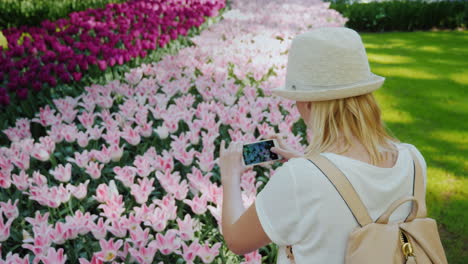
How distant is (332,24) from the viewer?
8102 millimetres

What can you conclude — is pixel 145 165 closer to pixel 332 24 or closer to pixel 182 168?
pixel 182 168

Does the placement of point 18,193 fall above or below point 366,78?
below

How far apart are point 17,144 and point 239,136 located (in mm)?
1440

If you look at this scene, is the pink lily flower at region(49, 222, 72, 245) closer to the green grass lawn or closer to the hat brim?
the hat brim

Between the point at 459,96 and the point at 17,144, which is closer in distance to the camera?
the point at 17,144

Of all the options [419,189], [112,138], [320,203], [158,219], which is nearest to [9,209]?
[158,219]

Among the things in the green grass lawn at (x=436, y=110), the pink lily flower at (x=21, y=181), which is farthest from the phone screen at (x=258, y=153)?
the green grass lawn at (x=436, y=110)

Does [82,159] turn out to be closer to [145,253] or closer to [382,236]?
[145,253]

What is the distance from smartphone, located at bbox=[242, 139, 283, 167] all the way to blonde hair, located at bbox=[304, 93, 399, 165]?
0.47 metres

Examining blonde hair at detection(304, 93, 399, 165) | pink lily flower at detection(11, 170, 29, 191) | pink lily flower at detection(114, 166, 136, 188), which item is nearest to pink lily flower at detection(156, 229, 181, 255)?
pink lily flower at detection(114, 166, 136, 188)

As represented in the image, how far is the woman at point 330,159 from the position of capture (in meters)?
1.42

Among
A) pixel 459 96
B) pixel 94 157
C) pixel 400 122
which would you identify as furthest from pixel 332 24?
pixel 94 157

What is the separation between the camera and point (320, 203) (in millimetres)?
1401

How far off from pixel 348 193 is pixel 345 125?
226mm
